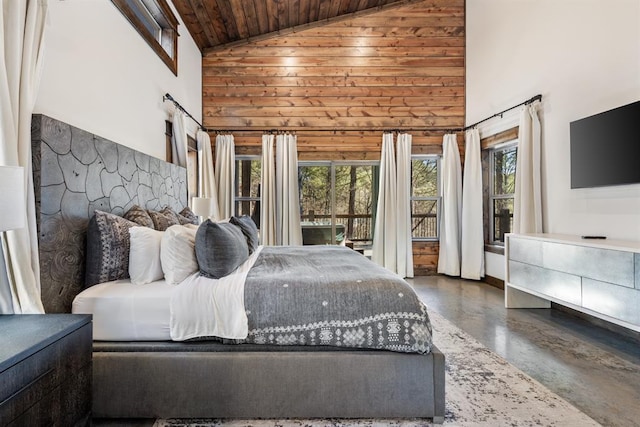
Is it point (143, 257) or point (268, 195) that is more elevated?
point (268, 195)

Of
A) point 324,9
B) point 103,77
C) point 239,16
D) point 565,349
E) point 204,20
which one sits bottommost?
point 565,349

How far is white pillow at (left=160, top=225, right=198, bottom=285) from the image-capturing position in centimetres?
189

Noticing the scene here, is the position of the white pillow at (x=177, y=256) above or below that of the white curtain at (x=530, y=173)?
below

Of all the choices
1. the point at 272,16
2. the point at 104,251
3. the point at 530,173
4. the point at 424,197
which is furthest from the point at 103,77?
the point at 424,197

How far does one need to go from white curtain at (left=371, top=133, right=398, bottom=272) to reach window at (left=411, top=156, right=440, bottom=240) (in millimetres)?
512

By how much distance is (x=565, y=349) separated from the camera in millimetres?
2596

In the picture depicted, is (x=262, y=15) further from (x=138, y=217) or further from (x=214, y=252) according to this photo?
(x=214, y=252)

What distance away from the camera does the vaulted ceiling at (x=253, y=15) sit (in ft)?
13.9

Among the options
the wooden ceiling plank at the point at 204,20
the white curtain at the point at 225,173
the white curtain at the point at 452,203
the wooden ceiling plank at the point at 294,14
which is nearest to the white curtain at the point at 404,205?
the white curtain at the point at 452,203

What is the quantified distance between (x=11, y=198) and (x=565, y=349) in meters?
3.45

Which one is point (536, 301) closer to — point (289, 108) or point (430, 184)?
point (430, 184)

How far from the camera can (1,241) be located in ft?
4.77

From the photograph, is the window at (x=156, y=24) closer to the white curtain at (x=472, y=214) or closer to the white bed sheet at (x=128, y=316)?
the white bed sheet at (x=128, y=316)

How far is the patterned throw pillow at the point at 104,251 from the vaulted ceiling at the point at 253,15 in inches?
126
